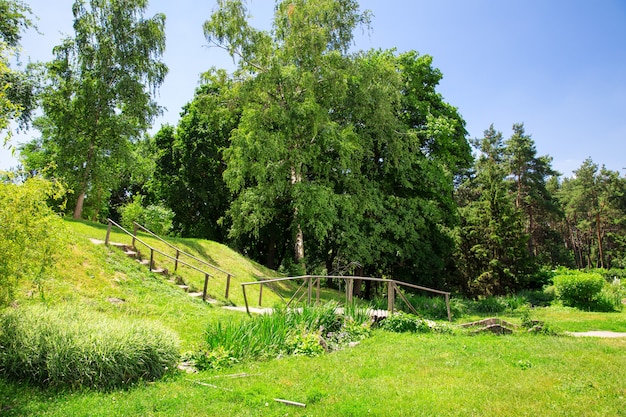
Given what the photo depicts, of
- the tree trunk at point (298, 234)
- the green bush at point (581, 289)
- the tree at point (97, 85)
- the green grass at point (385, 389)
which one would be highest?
the tree at point (97, 85)

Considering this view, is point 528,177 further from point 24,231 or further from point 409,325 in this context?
point 24,231

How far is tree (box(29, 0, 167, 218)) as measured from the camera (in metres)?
19.7

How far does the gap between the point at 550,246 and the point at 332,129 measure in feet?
131

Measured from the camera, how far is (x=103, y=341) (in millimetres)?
6156

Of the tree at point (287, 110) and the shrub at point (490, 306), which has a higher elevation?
the tree at point (287, 110)

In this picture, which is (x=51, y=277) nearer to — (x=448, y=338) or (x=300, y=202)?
(x=448, y=338)

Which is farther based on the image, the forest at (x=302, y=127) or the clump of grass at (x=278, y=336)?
the forest at (x=302, y=127)

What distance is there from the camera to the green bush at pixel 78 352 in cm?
588

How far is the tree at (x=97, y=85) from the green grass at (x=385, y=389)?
1636 cm

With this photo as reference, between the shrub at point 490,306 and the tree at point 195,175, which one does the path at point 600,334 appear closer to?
the shrub at point 490,306

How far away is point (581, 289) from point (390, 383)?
15.9 metres

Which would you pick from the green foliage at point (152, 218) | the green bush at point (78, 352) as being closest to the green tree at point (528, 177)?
the green foliage at point (152, 218)

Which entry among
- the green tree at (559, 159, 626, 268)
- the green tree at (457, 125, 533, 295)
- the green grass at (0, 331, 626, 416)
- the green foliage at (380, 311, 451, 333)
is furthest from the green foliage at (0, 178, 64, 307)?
the green tree at (559, 159, 626, 268)

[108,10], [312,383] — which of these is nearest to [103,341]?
[312,383]
